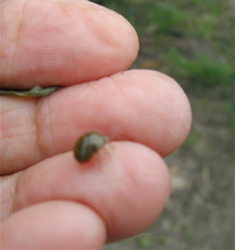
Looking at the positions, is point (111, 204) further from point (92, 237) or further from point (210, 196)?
point (210, 196)

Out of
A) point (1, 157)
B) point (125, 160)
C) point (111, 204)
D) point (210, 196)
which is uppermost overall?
point (125, 160)

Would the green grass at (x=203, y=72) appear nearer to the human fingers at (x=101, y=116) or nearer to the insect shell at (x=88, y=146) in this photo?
the human fingers at (x=101, y=116)

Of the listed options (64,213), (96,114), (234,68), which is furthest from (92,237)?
(234,68)

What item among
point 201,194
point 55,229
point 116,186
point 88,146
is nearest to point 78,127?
point 88,146

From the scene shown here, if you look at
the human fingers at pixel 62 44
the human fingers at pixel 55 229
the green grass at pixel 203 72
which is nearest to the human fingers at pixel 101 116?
the human fingers at pixel 62 44

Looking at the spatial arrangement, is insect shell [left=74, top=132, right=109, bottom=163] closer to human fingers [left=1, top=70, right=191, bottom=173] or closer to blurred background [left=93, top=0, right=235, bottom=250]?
human fingers [left=1, top=70, right=191, bottom=173]

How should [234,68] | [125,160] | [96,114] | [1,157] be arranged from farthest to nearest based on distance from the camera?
[234,68] < [1,157] < [96,114] < [125,160]

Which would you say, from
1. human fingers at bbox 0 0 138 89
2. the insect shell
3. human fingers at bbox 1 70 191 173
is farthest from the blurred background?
the insect shell

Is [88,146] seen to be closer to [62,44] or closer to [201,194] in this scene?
[62,44]
